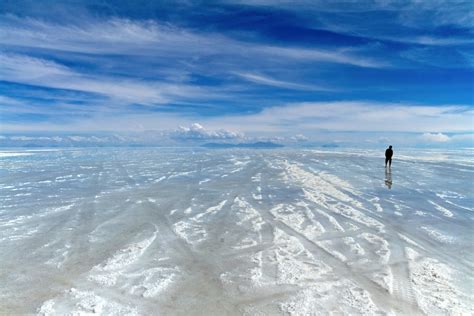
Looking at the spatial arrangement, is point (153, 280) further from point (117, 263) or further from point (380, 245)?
point (380, 245)

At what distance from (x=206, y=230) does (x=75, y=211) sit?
6112 millimetres

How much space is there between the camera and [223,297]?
5.84 metres

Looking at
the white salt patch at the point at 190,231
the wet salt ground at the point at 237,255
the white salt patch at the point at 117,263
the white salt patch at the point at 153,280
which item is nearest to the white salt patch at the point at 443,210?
the wet salt ground at the point at 237,255

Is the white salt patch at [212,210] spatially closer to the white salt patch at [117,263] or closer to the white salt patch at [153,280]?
the white salt patch at [117,263]

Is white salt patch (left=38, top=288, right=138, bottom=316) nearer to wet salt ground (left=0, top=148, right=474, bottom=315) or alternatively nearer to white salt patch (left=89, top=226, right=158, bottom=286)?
wet salt ground (left=0, top=148, right=474, bottom=315)

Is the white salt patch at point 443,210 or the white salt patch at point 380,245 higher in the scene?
the white salt patch at point 380,245

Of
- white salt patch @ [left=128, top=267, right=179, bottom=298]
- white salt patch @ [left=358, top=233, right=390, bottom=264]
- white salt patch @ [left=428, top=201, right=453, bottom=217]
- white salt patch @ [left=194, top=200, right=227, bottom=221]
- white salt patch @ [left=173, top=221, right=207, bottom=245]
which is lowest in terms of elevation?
white salt patch @ [left=194, top=200, right=227, bottom=221]

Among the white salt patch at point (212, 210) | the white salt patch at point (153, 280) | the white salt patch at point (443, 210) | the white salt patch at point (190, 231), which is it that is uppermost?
the white salt patch at point (443, 210)

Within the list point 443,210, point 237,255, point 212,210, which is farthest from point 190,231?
point 443,210

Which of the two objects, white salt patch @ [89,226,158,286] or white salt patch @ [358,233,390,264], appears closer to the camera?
white salt patch @ [89,226,158,286]

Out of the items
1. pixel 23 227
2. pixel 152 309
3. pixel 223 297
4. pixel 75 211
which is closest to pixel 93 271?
pixel 152 309

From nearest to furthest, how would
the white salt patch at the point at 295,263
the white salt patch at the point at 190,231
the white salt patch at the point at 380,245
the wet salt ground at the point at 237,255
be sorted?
1. the wet salt ground at the point at 237,255
2. the white salt patch at the point at 295,263
3. the white salt patch at the point at 380,245
4. the white salt patch at the point at 190,231

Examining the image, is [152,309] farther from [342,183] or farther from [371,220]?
[342,183]

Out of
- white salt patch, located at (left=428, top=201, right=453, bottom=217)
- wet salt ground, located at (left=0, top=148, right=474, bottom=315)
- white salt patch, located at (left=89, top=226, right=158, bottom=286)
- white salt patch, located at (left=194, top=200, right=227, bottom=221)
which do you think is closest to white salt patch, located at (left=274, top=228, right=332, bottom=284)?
wet salt ground, located at (left=0, top=148, right=474, bottom=315)
